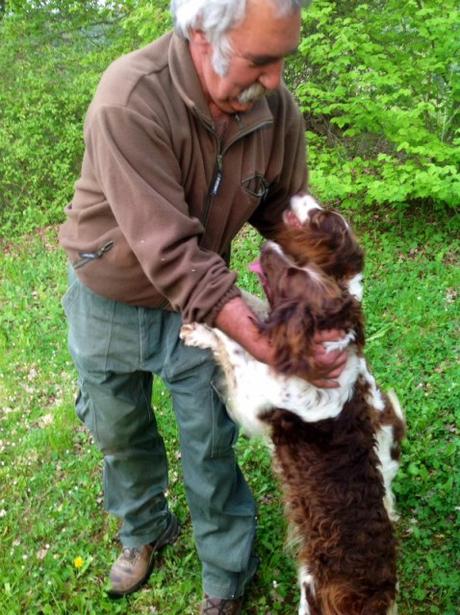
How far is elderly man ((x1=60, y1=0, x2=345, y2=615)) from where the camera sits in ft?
6.85

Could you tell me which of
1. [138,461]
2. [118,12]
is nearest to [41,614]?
[138,461]

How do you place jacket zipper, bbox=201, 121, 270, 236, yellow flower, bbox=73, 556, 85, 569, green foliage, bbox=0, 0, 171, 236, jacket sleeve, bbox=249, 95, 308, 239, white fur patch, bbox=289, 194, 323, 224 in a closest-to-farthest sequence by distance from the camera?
jacket zipper, bbox=201, 121, 270, 236
jacket sleeve, bbox=249, 95, 308, 239
white fur patch, bbox=289, 194, 323, 224
yellow flower, bbox=73, 556, 85, 569
green foliage, bbox=0, 0, 171, 236

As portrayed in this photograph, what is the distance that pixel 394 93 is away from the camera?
5.76 metres

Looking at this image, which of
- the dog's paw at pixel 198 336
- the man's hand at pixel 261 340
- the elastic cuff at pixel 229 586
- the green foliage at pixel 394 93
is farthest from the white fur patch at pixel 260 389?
the green foliage at pixel 394 93

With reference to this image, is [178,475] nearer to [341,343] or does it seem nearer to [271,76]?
[341,343]

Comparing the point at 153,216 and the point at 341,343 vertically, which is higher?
the point at 153,216

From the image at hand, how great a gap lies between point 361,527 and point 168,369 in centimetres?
96

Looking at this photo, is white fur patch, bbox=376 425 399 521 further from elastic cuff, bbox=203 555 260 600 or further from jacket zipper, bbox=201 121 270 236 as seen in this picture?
jacket zipper, bbox=201 121 270 236

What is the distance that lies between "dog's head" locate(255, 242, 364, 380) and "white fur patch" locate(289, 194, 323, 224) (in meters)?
0.23

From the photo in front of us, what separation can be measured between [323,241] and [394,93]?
356 cm

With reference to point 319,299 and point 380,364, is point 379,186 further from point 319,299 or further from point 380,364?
point 319,299

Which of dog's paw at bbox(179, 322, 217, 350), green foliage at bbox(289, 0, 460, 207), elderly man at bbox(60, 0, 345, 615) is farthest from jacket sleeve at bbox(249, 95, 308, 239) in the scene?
green foliage at bbox(289, 0, 460, 207)

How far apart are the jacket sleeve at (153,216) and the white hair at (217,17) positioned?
305mm

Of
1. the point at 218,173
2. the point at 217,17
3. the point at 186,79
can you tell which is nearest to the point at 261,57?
the point at 217,17
